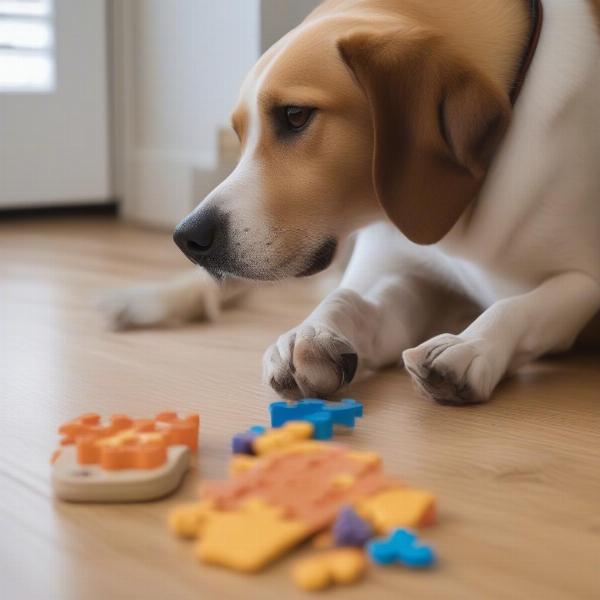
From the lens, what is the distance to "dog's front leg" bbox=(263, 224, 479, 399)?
4.13 ft

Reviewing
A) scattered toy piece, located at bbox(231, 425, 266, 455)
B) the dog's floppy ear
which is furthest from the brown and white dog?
scattered toy piece, located at bbox(231, 425, 266, 455)

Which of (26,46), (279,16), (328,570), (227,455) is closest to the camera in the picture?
(328,570)

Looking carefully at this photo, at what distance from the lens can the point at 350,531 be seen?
32.2 inches

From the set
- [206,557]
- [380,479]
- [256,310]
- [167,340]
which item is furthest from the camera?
[256,310]

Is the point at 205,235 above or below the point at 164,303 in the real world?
above

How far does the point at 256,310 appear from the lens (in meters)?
2.02

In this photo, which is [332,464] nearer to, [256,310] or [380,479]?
[380,479]

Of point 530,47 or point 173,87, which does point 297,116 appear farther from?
point 173,87

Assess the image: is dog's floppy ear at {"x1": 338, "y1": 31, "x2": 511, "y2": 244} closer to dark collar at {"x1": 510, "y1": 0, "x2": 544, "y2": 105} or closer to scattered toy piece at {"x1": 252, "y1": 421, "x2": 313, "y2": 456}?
dark collar at {"x1": 510, "y1": 0, "x2": 544, "y2": 105}

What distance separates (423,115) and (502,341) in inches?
11.8

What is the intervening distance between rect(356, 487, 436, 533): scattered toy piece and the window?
276cm

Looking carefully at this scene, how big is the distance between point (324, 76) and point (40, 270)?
137cm

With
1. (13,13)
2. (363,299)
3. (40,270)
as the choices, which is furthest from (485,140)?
(13,13)

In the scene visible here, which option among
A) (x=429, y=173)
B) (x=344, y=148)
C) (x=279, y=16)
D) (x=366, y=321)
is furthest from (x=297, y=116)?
(x=279, y=16)
